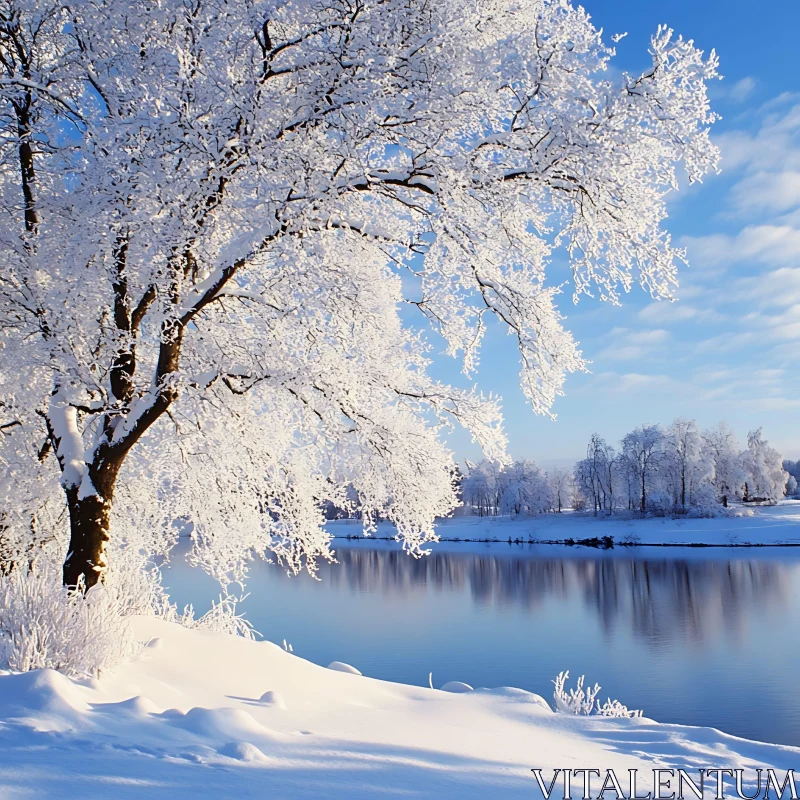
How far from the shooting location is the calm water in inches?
642

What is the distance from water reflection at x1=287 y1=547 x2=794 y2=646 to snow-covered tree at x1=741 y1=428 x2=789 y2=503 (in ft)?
125

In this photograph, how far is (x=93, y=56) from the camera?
6.93 meters

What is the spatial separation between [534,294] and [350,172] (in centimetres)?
231

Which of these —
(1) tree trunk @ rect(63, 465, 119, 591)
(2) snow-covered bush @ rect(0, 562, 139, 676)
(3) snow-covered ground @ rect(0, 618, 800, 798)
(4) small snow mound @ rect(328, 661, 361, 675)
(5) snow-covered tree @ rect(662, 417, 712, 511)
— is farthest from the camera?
(5) snow-covered tree @ rect(662, 417, 712, 511)

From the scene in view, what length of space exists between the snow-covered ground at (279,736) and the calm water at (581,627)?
9586 mm

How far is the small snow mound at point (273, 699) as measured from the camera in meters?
5.15

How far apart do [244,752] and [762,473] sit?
277 ft

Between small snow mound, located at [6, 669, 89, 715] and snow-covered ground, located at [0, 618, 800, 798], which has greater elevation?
small snow mound, located at [6, 669, 89, 715]

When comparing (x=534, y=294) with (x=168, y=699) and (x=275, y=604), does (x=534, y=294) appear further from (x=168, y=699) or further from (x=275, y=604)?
(x=275, y=604)

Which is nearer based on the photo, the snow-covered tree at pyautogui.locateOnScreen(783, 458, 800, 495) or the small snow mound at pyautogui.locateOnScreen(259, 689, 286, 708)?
the small snow mound at pyautogui.locateOnScreen(259, 689, 286, 708)

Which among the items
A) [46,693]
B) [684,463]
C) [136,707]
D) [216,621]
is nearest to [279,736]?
[136,707]

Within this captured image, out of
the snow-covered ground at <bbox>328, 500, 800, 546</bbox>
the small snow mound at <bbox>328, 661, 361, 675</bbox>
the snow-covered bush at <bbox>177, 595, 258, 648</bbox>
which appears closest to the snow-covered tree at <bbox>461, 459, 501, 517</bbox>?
the snow-covered ground at <bbox>328, 500, 800, 546</bbox>

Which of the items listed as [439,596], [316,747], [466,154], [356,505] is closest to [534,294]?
[466,154]

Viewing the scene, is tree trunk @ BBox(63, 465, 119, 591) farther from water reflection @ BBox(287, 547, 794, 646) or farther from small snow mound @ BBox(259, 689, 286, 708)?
water reflection @ BBox(287, 547, 794, 646)
